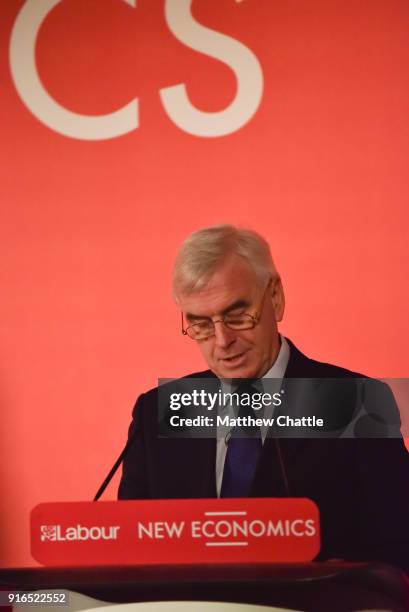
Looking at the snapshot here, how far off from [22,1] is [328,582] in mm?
2169

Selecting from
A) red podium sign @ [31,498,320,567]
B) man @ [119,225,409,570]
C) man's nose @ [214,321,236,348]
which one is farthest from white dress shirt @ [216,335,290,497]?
red podium sign @ [31,498,320,567]

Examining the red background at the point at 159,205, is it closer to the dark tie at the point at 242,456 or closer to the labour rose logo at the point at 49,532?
the dark tie at the point at 242,456

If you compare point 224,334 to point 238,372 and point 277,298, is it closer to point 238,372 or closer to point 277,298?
point 238,372

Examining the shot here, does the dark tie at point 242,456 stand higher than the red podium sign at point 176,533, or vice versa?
the dark tie at point 242,456

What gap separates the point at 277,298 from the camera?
244 cm

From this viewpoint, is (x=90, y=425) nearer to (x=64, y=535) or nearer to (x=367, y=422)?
(x=64, y=535)

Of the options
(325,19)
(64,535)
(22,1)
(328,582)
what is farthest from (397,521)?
(22,1)

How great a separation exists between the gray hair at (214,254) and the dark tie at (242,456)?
1.05ft

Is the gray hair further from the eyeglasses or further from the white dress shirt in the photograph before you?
the white dress shirt

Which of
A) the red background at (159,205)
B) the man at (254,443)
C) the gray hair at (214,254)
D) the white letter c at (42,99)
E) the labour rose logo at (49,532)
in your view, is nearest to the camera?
the labour rose logo at (49,532)

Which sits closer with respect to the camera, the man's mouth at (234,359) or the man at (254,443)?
the man at (254,443)

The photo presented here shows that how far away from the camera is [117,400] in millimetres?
2535

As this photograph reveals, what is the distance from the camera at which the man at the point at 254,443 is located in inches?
85.2

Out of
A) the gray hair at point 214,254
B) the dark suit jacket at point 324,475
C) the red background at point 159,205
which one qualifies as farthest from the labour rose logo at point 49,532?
the gray hair at point 214,254
